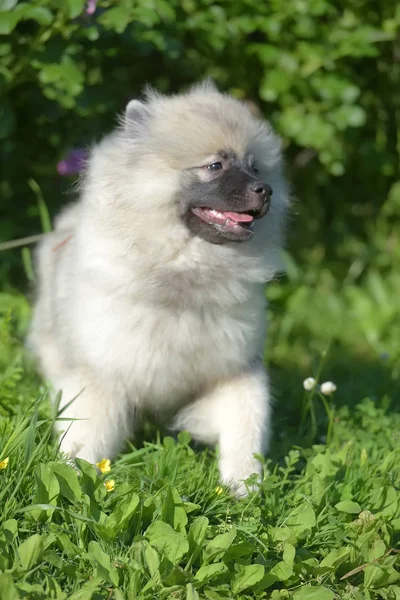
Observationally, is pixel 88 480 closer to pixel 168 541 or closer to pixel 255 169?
pixel 168 541

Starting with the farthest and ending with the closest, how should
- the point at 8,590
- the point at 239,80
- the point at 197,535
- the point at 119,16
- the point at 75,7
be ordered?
the point at 239,80, the point at 119,16, the point at 75,7, the point at 197,535, the point at 8,590

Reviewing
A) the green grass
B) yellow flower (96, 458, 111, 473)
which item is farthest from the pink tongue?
yellow flower (96, 458, 111, 473)

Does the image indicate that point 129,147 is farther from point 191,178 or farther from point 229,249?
point 229,249

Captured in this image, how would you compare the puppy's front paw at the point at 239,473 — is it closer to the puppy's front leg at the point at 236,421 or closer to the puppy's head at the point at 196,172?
the puppy's front leg at the point at 236,421

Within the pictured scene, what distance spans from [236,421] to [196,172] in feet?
3.12

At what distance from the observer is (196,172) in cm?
299

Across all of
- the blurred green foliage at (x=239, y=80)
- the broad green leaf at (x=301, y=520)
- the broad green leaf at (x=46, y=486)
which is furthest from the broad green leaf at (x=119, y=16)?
the broad green leaf at (x=301, y=520)

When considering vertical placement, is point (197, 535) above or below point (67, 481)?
below

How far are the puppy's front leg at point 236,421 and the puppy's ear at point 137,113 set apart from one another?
3.48ft

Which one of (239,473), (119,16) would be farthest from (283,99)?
(239,473)

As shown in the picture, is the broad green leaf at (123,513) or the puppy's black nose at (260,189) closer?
the broad green leaf at (123,513)

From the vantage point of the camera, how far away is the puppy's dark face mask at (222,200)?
290cm

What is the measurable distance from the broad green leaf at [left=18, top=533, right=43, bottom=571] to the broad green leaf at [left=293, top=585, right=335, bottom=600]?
0.75 m

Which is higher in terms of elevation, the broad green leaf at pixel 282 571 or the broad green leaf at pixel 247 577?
the broad green leaf at pixel 247 577
